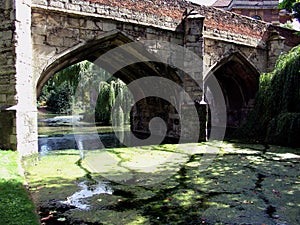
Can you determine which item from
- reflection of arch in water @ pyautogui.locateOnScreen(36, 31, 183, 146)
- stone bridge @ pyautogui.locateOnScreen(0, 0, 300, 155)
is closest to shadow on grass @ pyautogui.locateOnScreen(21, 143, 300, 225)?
stone bridge @ pyautogui.locateOnScreen(0, 0, 300, 155)

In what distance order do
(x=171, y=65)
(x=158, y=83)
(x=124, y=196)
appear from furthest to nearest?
(x=158, y=83), (x=171, y=65), (x=124, y=196)

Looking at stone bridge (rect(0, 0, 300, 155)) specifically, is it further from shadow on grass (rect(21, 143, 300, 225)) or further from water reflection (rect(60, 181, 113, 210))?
water reflection (rect(60, 181, 113, 210))

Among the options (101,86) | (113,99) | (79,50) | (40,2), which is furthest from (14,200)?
(101,86)

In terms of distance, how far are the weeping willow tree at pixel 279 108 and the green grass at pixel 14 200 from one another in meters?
6.54

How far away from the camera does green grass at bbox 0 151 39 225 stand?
2615mm

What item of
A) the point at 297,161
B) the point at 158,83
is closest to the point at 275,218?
the point at 297,161

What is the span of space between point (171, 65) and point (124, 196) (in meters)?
5.48

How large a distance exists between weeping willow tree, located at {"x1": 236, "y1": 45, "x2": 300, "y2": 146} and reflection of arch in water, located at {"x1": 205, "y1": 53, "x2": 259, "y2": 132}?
1832mm

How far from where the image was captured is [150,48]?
26.6ft

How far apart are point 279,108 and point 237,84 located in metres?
4.46

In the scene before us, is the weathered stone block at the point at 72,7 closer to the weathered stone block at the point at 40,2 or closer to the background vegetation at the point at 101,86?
the weathered stone block at the point at 40,2

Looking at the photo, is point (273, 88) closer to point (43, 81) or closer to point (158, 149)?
point (158, 149)

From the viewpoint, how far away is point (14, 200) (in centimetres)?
307

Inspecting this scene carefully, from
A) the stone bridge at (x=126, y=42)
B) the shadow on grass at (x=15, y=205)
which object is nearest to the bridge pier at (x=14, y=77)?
the stone bridge at (x=126, y=42)
